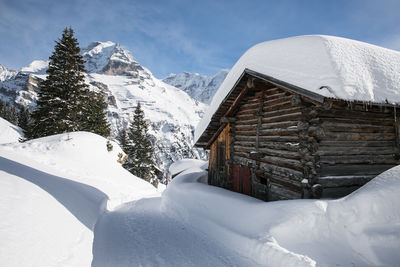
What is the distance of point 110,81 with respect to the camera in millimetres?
189125

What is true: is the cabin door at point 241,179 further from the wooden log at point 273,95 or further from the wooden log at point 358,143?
the wooden log at point 358,143

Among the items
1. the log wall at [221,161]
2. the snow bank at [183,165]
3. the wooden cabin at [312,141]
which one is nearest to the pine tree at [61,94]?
the snow bank at [183,165]

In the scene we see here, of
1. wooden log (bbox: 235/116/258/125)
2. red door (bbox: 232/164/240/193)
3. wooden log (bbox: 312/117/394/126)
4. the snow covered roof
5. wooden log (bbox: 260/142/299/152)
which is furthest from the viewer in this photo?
red door (bbox: 232/164/240/193)

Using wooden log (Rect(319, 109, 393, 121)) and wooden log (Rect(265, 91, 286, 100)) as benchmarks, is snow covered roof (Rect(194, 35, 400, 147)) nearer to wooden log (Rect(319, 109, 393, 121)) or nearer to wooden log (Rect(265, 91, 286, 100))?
wooden log (Rect(319, 109, 393, 121))

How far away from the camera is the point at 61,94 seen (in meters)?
19.3

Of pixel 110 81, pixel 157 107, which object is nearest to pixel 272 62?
pixel 157 107

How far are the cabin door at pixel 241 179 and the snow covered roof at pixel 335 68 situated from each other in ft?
14.1

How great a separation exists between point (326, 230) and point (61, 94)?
22563 millimetres

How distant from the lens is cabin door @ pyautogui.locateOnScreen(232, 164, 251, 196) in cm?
868

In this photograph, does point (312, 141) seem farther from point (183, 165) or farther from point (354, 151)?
point (183, 165)

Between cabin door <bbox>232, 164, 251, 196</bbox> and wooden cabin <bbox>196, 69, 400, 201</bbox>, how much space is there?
0.88 feet

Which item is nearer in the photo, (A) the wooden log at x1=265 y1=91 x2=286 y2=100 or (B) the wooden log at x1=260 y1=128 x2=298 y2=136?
(B) the wooden log at x1=260 y1=128 x2=298 y2=136

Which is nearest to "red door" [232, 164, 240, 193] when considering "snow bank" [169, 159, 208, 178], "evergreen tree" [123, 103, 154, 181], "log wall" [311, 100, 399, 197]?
"log wall" [311, 100, 399, 197]

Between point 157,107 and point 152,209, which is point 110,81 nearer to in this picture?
point 157,107
